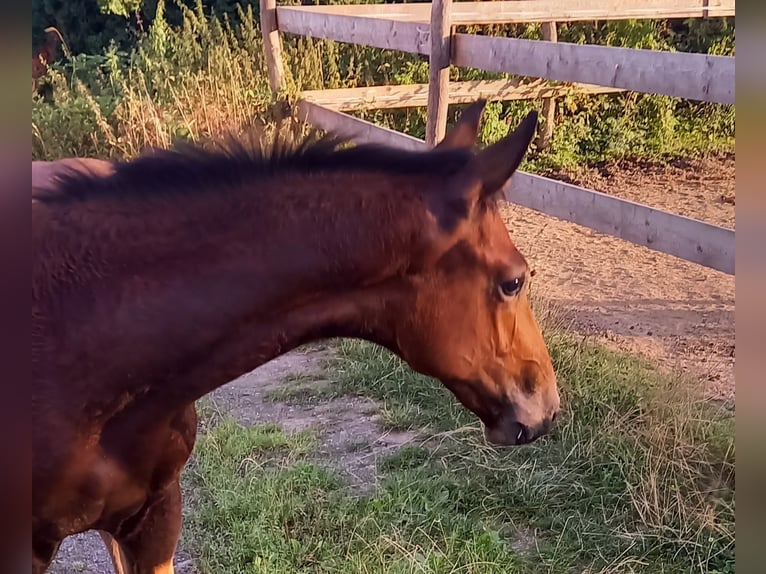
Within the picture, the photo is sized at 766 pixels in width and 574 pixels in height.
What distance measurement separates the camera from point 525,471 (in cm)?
309

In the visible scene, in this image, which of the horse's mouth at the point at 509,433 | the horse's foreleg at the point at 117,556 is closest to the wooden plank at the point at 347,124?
the horse's foreleg at the point at 117,556

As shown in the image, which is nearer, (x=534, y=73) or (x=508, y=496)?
(x=508, y=496)

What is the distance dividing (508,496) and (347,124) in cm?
269

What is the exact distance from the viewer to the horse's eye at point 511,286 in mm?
1558

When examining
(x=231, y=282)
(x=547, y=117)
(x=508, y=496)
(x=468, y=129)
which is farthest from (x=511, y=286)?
(x=547, y=117)

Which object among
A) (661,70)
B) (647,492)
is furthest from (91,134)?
(647,492)

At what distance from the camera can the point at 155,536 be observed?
1865mm

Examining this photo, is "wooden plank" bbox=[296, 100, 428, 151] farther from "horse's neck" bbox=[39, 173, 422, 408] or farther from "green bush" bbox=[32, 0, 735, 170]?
"horse's neck" bbox=[39, 173, 422, 408]

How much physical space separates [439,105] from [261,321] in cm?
316

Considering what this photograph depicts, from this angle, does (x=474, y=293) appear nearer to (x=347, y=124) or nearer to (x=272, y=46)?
(x=347, y=124)

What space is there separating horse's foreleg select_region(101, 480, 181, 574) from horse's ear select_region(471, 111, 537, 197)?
3.07 feet

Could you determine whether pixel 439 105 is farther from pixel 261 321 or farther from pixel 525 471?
pixel 261 321

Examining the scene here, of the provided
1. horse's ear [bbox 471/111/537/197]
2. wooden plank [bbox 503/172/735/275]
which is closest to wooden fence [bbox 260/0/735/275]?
wooden plank [bbox 503/172/735/275]

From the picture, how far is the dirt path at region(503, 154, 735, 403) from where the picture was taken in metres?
4.07
